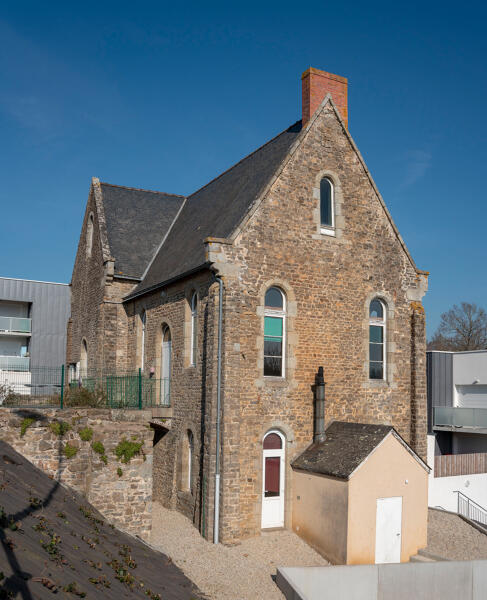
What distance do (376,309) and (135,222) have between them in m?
11.4

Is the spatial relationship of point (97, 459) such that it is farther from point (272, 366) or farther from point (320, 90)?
point (320, 90)

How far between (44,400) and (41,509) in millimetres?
7681

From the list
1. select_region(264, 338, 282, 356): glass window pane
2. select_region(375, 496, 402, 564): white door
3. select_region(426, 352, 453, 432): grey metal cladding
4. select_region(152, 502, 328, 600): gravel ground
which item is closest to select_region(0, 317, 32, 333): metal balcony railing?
select_region(152, 502, 328, 600): gravel ground

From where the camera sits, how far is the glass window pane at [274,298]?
18500 mm

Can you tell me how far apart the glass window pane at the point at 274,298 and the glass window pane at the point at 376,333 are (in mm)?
3470

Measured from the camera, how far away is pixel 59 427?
15.8 m

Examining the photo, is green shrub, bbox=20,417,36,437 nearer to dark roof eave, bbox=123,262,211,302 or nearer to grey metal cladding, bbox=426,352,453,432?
dark roof eave, bbox=123,262,211,302

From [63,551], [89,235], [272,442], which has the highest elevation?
[89,235]

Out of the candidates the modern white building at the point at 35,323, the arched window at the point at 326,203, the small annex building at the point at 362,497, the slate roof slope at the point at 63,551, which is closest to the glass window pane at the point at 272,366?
the small annex building at the point at 362,497

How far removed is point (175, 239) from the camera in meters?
24.3

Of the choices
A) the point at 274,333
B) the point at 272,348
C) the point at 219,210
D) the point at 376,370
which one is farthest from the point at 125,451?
the point at 219,210

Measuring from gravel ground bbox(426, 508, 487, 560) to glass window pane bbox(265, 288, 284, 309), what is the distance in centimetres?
793

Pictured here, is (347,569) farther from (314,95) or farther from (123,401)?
(314,95)

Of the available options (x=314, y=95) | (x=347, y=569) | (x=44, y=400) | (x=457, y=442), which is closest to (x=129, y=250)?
(x=44, y=400)
